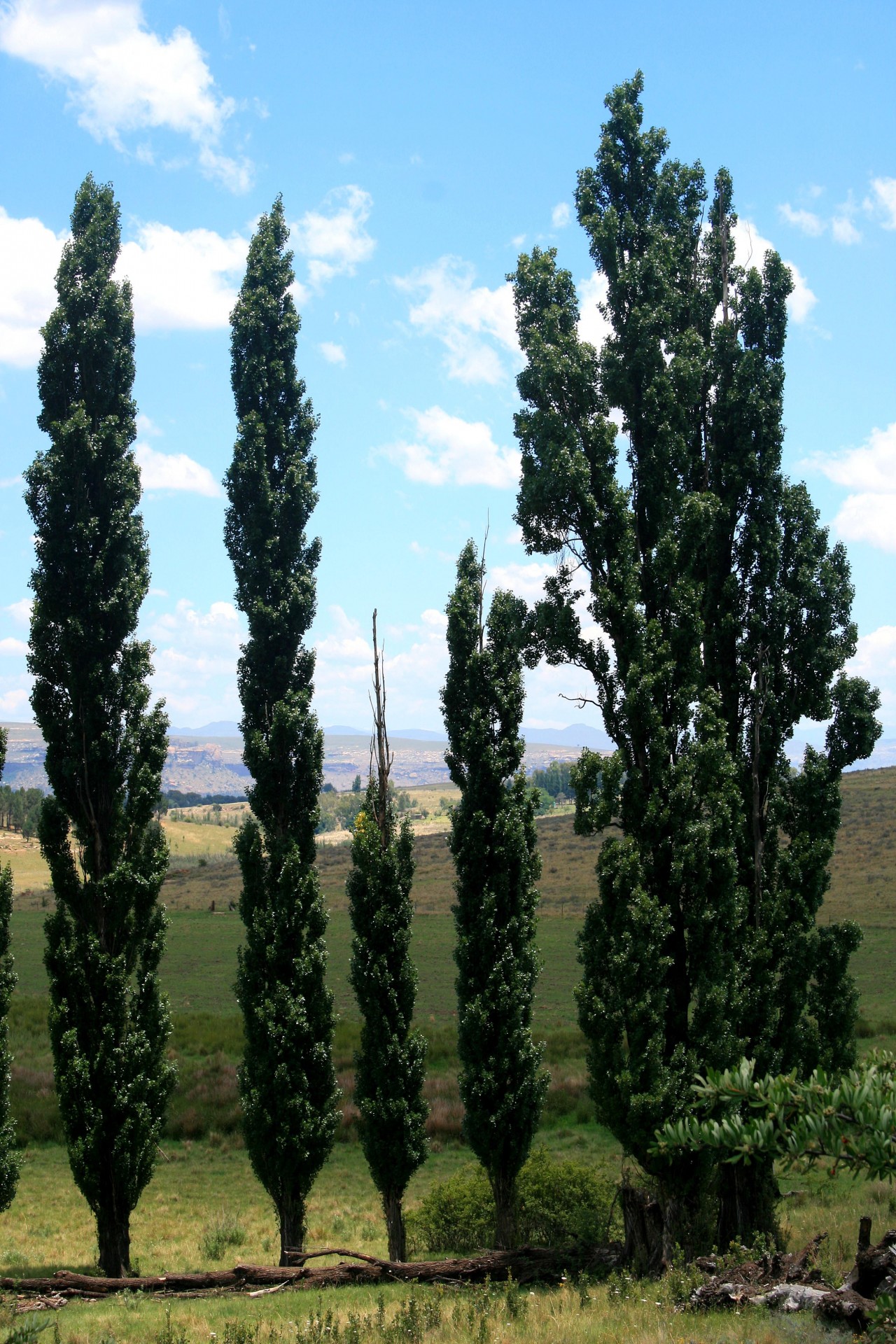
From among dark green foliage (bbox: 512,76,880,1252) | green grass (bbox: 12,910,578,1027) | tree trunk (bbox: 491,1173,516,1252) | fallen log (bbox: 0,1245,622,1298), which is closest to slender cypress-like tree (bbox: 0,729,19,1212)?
fallen log (bbox: 0,1245,622,1298)

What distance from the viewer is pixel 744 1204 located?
1808 cm

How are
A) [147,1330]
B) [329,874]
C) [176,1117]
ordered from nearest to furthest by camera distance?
1. [147,1330]
2. [176,1117]
3. [329,874]

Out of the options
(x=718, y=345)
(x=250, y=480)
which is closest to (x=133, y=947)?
(x=250, y=480)

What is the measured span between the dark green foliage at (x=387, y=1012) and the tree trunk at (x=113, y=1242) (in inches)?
181

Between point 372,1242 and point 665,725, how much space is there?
13167 millimetres

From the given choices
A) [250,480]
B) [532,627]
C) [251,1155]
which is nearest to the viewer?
[251,1155]

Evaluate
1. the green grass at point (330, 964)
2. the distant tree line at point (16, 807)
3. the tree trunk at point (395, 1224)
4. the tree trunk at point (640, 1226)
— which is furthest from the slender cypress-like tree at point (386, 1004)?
the distant tree line at point (16, 807)

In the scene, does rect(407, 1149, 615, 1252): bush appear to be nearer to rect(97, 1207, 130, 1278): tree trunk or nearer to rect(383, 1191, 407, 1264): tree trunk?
rect(383, 1191, 407, 1264): tree trunk

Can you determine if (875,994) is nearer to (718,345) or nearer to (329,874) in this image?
(718,345)

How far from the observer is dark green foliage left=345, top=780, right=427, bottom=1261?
706 inches

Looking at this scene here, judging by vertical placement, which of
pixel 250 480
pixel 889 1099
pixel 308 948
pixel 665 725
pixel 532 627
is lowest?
pixel 308 948

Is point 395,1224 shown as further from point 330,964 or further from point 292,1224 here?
point 330,964

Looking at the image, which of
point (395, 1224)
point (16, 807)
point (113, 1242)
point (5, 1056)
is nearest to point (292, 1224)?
point (395, 1224)

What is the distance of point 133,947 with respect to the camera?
18750mm
